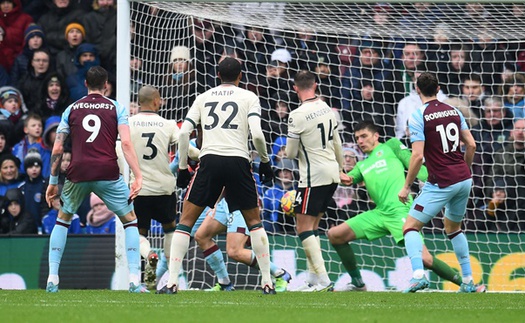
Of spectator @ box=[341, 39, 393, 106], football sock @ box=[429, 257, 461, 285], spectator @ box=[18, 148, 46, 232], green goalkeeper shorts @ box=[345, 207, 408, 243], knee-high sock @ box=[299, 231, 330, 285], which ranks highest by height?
spectator @ box=[341, 39, 393, 106]

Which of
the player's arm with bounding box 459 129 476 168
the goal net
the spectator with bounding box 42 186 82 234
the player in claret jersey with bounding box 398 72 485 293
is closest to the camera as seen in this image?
the player in claret jersey with bounding box 398 72 485 293

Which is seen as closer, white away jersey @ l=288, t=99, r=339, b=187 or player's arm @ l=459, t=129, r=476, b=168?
player's arm @ l=459, t=129, r=476, b=168

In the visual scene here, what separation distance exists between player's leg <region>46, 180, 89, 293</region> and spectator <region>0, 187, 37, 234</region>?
13.2ft

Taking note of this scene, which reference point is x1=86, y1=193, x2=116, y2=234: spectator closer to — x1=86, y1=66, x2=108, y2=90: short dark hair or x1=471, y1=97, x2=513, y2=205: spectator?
x1=86, y1=66, x2=108, y2=90: short dark hair

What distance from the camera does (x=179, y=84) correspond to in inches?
497

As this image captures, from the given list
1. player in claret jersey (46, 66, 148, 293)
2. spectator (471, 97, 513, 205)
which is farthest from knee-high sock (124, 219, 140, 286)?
spectator (471, 97, 513, 205)

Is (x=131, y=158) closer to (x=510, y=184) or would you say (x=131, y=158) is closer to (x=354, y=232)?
(x=354, y=232)

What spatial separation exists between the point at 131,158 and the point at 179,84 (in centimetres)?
391

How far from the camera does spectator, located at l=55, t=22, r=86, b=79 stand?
46.6 feet

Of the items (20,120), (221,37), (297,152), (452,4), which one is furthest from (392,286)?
(20,120)

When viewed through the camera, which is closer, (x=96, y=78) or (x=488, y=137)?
(x=96, y=78)

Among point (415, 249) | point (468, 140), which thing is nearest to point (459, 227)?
point (415, 249)

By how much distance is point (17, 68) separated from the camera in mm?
14453

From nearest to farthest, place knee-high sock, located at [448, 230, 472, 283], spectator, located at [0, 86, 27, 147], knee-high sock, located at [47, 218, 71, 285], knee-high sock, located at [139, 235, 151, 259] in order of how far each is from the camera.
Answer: knee-high sock, located at [47, 218, 71, 285]
knee-high sock, located at [448, 230, 472, 283]
knee-high sock, located at [139, 235, 151, 259]
spectator, located at [0, 86, 27, 147]
